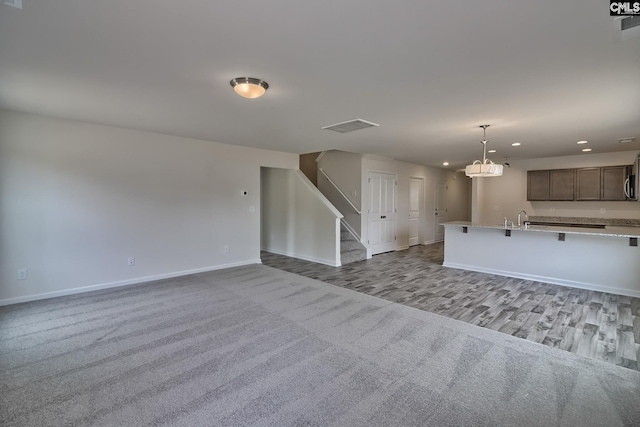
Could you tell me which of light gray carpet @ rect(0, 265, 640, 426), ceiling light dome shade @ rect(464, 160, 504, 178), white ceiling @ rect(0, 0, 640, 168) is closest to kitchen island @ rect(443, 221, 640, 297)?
ceiling light dome shade @ rect(464, 160, 504, 178)

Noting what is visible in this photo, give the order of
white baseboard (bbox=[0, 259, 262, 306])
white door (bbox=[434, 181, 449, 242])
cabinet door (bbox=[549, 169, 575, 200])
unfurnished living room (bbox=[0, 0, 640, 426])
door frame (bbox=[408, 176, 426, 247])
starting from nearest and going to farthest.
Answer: unfurnished living room (bbox=[0, 0, 640, 426]) < white baseboard (bbox=[0, 259, 262, 306]) < cabinet door (bbox=[549, 169, 575, 200]) < door frame (bbox=[408, 176, 426, 247]) < white door (bbox=[434, 181, 449, 242])

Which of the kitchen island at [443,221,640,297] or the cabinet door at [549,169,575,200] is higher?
the cabinet door at [549,169,575,200]

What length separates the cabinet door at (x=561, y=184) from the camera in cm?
672

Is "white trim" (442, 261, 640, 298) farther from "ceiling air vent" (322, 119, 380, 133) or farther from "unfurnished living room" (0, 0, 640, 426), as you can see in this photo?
"ceiling air vent" (322, 119, 380, 133)

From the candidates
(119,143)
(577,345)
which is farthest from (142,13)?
(577,345)

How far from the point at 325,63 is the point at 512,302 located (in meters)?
3.84

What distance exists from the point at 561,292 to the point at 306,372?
426cm

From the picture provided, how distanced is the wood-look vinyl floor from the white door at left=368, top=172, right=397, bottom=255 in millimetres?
1207

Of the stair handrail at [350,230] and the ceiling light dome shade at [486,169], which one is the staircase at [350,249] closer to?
the stair handrail at [350,230]

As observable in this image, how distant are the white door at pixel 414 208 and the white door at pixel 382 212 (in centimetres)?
94

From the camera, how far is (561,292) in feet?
14.4

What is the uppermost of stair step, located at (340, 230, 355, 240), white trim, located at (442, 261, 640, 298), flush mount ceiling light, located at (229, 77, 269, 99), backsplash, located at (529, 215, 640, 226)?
flush mount ceiling light, located at (229, 77, 269, 99)

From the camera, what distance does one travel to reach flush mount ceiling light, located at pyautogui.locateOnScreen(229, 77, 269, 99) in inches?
101

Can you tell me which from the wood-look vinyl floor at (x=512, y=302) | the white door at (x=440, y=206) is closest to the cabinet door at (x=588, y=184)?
the wood-look vinyl floor at (x=512, y=302)
